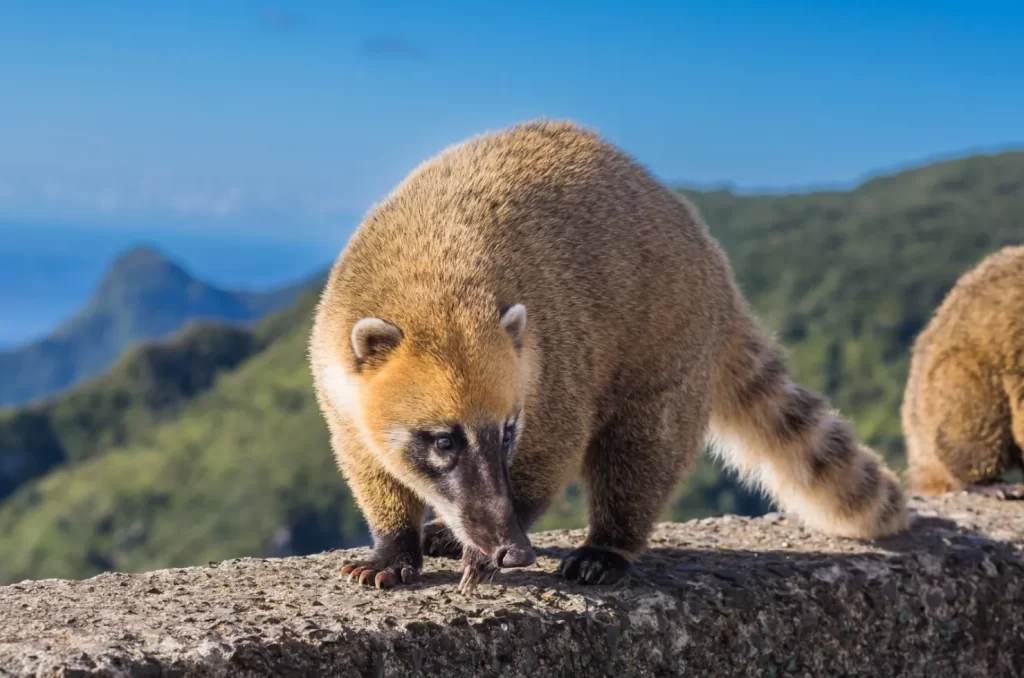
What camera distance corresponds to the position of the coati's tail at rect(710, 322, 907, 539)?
5074 mm

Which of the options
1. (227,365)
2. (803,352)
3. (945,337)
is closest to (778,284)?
(803,352)

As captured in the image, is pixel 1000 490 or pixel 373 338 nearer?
pixel 373 338

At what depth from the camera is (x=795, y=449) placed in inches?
208

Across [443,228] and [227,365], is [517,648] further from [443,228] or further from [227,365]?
[227,365]

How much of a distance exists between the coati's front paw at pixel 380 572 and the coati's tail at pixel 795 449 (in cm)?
187

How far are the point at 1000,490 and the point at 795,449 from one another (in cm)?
183

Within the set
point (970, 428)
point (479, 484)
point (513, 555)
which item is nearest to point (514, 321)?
point (479, 484)

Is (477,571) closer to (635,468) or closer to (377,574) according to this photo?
(377,574)

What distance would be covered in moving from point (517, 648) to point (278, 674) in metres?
0.76

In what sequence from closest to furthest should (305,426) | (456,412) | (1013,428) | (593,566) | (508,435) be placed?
1. (456,412)
2. (508,435)
3. (593,566)
4. (1013,428)
5. (305,426)

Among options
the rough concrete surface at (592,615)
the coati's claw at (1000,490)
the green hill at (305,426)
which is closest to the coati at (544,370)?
the rough concrete surface at (592,615)

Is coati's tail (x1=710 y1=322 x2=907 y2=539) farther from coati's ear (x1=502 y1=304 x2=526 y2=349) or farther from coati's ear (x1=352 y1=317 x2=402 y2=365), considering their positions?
coati's ear (x1=352 y1=317 x2=402 y2=365)

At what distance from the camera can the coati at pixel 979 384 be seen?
665cm

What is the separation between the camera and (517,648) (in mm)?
3600
